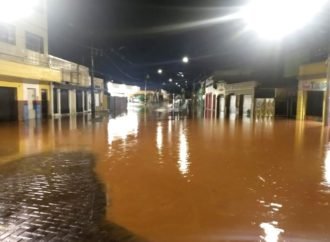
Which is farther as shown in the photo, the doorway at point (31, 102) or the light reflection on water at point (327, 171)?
the doorway at point (31, 102)

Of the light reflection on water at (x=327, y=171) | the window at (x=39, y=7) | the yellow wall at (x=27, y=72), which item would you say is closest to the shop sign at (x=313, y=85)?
the light reflection on water at (x=327, y=171)

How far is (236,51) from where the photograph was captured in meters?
37.2

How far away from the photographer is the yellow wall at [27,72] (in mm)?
18853

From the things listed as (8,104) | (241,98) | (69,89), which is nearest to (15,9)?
(8,104)

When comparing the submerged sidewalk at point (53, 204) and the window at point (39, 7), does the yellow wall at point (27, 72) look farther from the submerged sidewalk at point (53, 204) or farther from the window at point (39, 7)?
the submerged sidewalk at point (53, 204)

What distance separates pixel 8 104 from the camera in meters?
21.9

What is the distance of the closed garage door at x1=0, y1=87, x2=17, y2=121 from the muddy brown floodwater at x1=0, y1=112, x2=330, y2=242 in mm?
11718

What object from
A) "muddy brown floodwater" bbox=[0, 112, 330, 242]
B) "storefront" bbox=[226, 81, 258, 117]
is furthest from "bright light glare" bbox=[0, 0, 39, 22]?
"storefront" bbox=[226, 81, 258, 117]

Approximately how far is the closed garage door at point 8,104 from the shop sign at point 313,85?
885 inches

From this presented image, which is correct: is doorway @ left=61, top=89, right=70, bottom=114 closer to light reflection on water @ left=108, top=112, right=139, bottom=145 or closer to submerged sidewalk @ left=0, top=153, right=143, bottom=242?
light reflection on water @ left=108, top=112, right=139, bottom=145

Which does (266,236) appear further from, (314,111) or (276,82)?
(276,82)

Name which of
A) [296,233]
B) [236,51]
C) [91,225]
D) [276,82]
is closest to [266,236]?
[296,233]

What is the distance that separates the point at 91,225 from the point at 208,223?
1620mm

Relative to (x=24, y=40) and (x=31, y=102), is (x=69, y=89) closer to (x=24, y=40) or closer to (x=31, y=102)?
(x=31, y=102)
